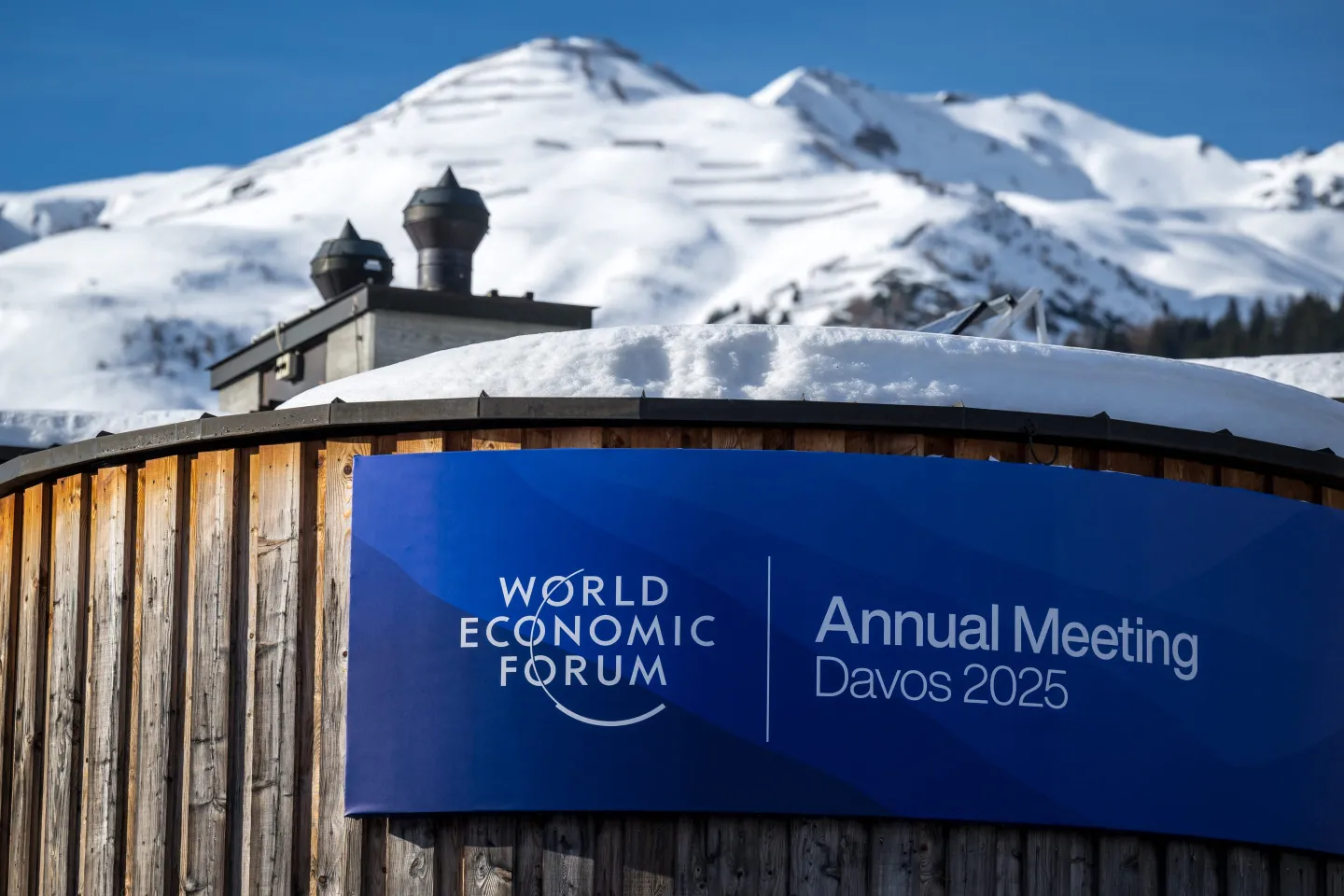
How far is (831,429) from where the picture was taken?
8.90 m

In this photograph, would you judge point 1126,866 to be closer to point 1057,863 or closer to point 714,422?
point 1057,863

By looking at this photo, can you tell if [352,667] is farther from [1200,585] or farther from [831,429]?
[1200,585]

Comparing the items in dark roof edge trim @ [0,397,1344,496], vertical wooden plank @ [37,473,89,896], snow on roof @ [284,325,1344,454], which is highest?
snow on roof @ [284,325,1344,454]

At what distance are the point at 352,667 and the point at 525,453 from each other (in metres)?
1.24

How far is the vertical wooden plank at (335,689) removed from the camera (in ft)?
28.6

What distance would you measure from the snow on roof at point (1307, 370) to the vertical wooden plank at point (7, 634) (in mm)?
9046

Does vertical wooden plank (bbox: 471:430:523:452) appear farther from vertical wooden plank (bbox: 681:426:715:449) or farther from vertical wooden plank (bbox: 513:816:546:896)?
vertical wooden plank (bbox: 513:816:546:896)

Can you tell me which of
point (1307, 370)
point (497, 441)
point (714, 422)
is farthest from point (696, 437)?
point (1307, 370)

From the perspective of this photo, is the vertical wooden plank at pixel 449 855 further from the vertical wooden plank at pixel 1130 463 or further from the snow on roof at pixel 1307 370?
the snow on roof at pixel 1307 370

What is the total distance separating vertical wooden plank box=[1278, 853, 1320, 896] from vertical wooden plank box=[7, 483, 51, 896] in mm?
6160

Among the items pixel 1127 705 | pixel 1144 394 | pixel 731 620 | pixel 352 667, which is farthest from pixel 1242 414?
pixel 352 667

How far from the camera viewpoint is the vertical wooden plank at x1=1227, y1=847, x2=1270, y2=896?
897cm

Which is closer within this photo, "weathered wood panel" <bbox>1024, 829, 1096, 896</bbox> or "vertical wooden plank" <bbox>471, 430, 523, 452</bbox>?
"weathered wood panel" <bbox>1024, 829, 1096, 896</bbox>

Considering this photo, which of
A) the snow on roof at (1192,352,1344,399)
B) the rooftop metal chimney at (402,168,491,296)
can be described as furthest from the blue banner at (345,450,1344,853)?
the rooftop metal chimney at (402,168,491,296)
